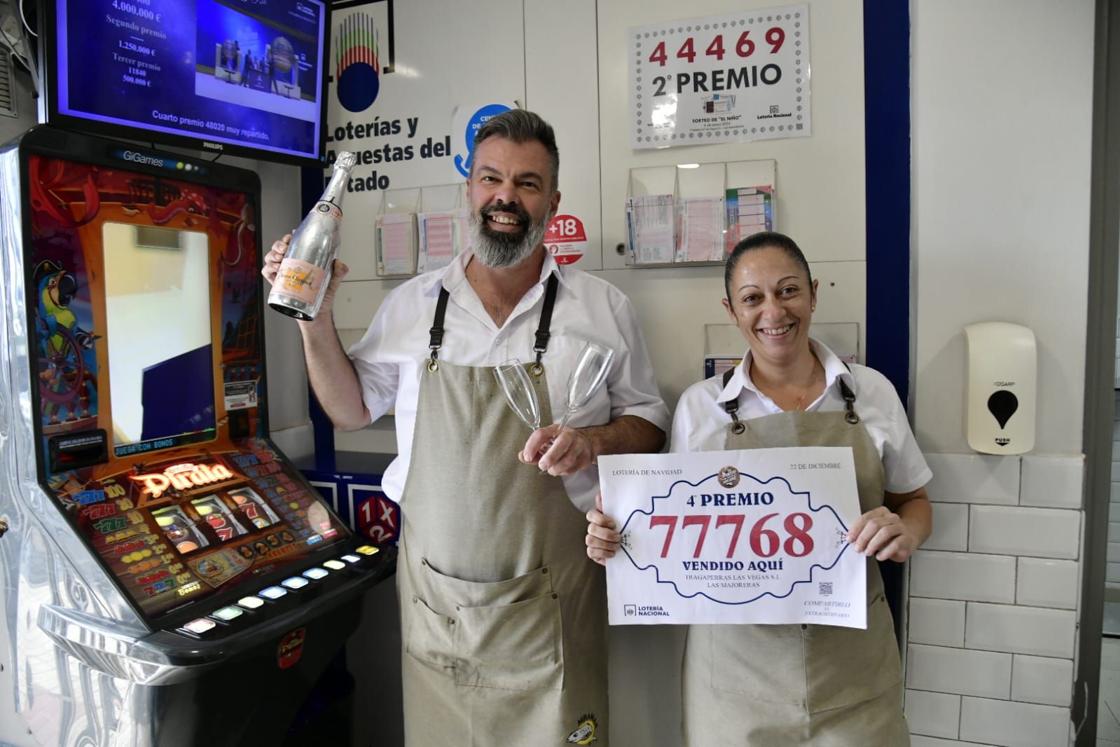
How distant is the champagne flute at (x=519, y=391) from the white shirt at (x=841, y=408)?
36 cm

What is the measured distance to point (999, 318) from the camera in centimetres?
193

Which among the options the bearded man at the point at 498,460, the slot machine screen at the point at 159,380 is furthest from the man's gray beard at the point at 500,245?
the slot machine screen at the point at 159,380

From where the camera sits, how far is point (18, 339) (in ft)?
5.25

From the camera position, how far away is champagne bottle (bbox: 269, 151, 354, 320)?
1.51 metres

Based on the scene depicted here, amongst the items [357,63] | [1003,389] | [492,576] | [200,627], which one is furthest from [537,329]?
[357,63]

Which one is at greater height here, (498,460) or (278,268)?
(278,268)

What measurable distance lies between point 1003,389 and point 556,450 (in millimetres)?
1172

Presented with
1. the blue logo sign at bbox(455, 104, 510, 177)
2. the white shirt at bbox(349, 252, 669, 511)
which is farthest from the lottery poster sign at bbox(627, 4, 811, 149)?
the white shirt at bbox(349, 252, 669, 511)

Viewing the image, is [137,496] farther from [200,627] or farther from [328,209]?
[328,209]

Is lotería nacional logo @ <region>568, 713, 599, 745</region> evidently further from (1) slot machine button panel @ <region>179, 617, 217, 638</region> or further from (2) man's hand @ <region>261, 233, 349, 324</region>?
(2) man's hand @ <region>261, 233, 349, 324</region>

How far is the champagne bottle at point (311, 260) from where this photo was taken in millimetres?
1506

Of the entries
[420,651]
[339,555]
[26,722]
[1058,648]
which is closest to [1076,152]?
[1058,648]

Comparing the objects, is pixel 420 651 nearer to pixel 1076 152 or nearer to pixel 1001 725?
pixel 1001 725

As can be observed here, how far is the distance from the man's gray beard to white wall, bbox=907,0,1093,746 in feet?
3.56
